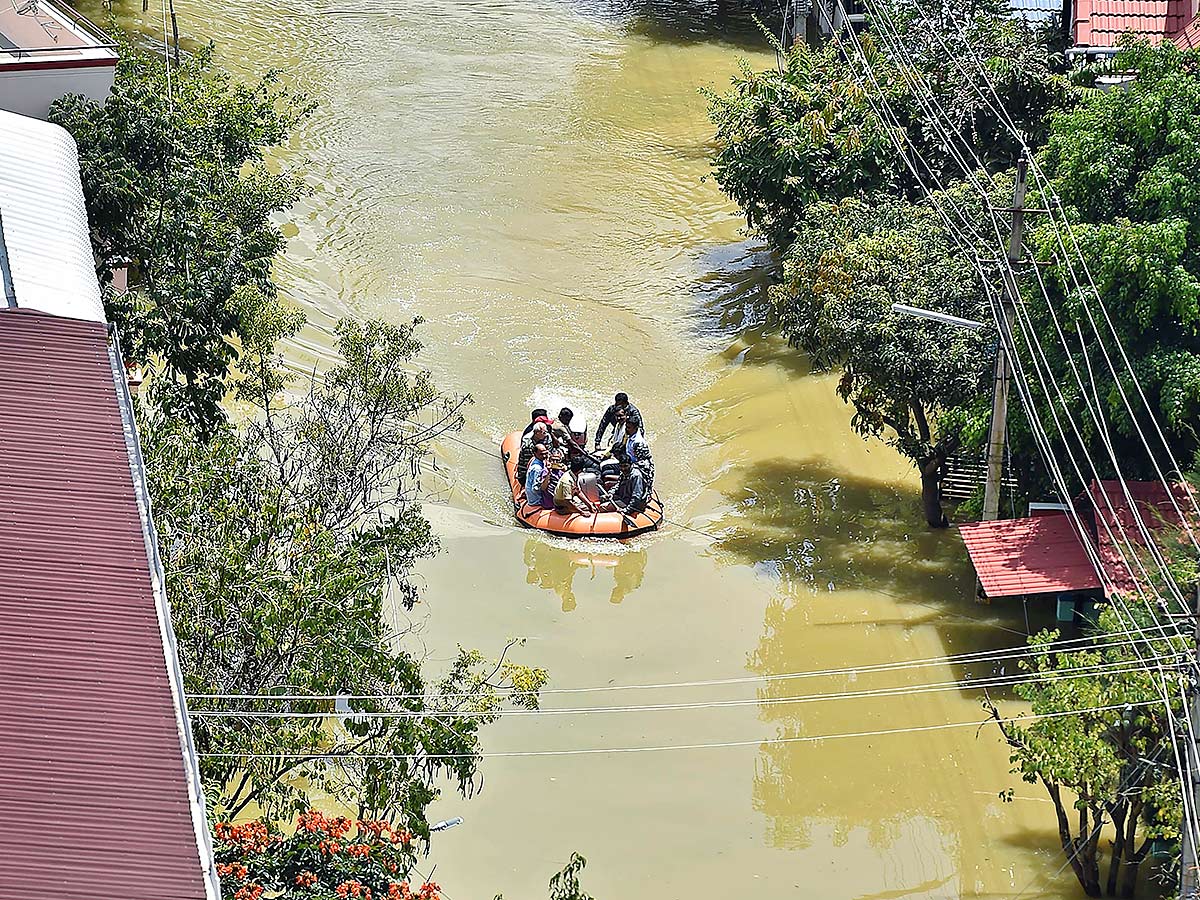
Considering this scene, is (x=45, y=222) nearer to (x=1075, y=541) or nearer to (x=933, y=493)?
(x=1075, y=541)

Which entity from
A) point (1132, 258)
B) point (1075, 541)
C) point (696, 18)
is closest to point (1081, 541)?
point (1075, 541)

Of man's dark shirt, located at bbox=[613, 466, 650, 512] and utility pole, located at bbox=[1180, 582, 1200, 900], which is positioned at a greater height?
utility pole, located at bbox=[1180, 582, 1200, 900]

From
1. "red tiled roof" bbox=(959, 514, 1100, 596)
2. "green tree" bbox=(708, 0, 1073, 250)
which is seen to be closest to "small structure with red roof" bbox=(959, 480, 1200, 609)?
"red tiled roof" bbox=(959, 514, 1100, 596)

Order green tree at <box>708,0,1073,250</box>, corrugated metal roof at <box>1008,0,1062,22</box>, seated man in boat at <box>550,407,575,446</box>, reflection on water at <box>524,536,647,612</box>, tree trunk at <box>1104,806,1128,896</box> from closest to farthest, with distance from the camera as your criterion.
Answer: tree trunk at <box>1104,806,1128,896</box> < reflection on water at <box>524,536,647,612</box> < seated man in boat at <box>550,407,575,446</box> < green tree at <box>708,0,1073,250</box> < corrugated metal roof at <box>1008,0,1062,22</box>

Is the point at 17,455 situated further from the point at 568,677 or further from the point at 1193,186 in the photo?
the point at 1193,186

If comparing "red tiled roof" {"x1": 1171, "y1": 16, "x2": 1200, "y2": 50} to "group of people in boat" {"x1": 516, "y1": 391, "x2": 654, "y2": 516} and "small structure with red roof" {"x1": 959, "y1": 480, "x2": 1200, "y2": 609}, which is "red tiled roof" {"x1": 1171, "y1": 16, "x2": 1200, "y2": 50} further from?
"group of people in boat" {"x1": 516, "y1": 391, "x2": 654, "y2": 516}

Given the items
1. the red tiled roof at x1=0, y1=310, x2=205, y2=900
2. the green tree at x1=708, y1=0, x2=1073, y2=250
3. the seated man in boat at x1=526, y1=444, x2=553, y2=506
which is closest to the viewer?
the red tiled roof at x1=0, y1=310, x2=205, y2=900

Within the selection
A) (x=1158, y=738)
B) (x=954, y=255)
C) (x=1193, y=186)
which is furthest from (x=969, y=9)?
(x=1158, y=738)

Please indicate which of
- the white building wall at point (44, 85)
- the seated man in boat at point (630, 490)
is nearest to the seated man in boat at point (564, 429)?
the seated man in boat at point (630, 490)
